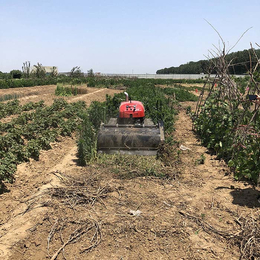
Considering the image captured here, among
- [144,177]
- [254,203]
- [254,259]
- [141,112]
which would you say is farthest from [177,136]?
[254,259]

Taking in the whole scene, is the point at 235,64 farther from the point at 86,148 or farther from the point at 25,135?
the point at 25,135

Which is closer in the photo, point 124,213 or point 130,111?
point 124,213

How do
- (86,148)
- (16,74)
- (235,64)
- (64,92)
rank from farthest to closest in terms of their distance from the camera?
(16,74) → (64,92) → (235,64) → (86,148)

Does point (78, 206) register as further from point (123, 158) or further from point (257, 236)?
point (257, 236)

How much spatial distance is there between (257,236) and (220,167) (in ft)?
10.2

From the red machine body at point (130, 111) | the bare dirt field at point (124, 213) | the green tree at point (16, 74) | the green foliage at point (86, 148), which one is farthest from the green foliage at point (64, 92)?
the green tree at point (16, 74)

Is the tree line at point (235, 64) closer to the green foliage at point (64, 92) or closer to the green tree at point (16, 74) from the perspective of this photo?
the green foliage at point (64, 92)

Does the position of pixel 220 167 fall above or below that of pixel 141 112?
below

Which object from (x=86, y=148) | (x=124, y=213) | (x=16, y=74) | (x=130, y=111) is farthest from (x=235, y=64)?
(x=16, y=74)

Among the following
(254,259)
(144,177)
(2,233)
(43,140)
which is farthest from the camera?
(43,140)

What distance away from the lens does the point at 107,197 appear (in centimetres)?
514

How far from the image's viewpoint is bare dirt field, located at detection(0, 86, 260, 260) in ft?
12.4

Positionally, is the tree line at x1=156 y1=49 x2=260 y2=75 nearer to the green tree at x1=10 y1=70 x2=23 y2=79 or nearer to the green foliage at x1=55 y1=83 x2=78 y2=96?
the green foliage at x1=55 y1=83 x2=78 y2=96

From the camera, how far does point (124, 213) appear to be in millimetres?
4582
